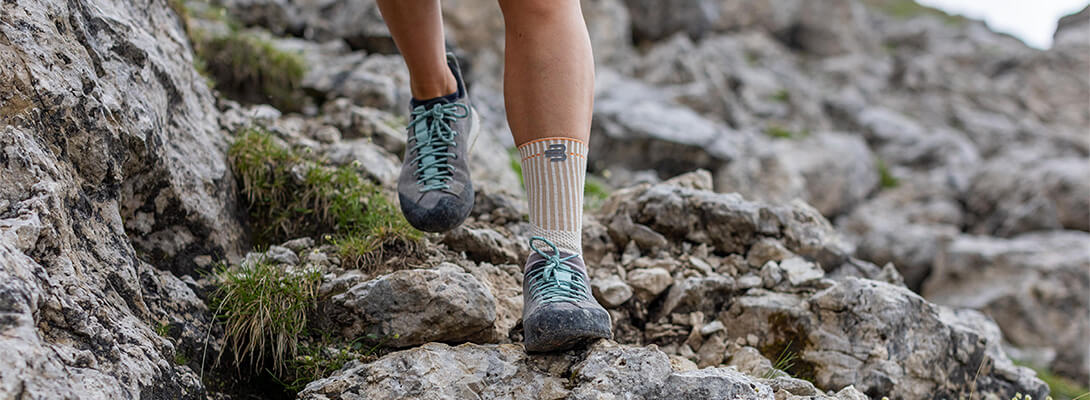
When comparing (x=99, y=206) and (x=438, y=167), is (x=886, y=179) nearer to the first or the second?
(x=438, y=167)

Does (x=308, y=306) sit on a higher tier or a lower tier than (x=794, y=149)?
higher

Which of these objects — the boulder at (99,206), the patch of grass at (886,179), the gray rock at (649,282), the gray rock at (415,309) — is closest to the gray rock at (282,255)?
the boulder at (99,206)

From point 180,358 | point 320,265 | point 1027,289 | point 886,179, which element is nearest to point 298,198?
point 320,265

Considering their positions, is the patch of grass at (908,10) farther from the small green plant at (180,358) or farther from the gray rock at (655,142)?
the small green plant at (180,358)

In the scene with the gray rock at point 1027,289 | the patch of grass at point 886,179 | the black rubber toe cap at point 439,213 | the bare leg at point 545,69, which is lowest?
the gray rock at point 1027,289

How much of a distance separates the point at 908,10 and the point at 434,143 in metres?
47.0

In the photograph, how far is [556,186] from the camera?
239 centimetres

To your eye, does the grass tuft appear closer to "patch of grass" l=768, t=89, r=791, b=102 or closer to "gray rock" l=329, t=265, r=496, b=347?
"gray rock" l=329, t=265, r=496, b=347

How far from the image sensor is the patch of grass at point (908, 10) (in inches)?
1581

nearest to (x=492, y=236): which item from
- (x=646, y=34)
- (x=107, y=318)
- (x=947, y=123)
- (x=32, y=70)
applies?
(x=107, y=318)

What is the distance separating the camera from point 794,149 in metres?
15.9

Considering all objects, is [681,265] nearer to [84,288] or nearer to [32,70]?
[84,288]

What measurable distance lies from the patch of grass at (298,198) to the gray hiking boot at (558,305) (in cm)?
102

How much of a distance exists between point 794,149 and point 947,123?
29.4 feet
